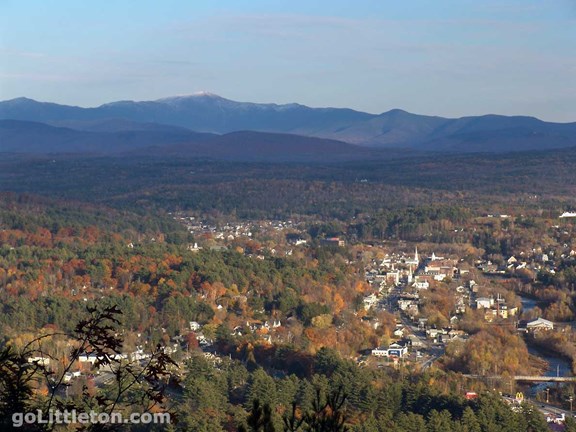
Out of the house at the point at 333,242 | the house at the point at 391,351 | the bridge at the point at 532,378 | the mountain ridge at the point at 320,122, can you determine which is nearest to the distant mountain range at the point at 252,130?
the mountain ridge at the point at 320,122

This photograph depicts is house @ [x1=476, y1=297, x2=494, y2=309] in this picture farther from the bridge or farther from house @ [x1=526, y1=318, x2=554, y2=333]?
the bridge

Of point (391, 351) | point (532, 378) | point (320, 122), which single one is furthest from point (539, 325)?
point (320, 122)

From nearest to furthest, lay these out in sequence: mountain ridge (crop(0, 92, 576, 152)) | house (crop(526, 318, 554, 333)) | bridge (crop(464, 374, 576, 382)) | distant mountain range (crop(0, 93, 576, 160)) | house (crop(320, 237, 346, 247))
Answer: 1. bridge (crop(464, 374, 576, 382))
2. house (crop(526, 318, 554, 333))
3. house (crop(320, 237, 346, 247))
4. distant mountain range (crop(0, 93, 576, 160))
5. mountain ridge (crop(0, 92, 576, 152))

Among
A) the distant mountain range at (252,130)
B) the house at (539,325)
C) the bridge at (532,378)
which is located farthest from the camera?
the distant mountain range at (252,130)

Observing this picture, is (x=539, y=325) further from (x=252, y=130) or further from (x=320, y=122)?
(x=320, y=122)

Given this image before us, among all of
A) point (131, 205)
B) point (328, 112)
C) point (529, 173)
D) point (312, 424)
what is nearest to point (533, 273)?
point (131, 205)

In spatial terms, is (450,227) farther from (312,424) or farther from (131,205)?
(312,424)

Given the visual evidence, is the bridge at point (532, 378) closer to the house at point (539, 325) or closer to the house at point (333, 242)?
the house at point (539, 325)

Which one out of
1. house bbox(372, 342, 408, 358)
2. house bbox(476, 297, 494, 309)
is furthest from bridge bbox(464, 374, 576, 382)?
house bbox(476, 297, 494, 309)
